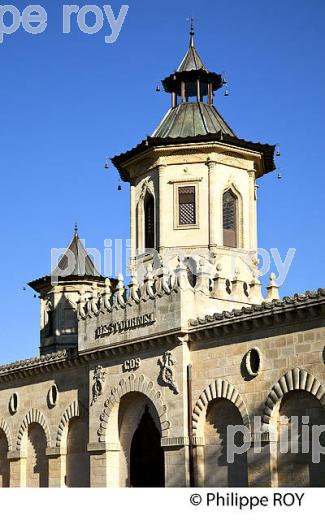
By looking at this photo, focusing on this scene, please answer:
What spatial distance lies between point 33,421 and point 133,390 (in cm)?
828

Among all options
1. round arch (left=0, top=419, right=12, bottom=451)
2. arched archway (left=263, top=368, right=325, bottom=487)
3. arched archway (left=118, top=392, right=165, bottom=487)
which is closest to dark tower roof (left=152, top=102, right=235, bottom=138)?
arched archway (left=118, top=392, right=165, bottom=487)

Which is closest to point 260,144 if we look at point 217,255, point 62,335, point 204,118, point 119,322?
point 204,118

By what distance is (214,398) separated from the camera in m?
30.9

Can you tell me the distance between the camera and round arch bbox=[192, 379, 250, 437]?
97.4 ft

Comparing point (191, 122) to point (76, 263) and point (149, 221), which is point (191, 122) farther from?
point (76, 263)

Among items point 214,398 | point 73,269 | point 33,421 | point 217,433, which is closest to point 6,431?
point 33,421

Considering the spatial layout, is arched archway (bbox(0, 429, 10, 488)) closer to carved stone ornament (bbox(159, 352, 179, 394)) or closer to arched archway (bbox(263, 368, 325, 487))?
carved stone ornament (bbox(159, 352, 179, 394))

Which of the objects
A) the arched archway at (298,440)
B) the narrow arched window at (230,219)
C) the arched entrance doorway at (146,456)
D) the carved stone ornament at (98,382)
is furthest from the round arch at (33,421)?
the arched archway at (298,440)

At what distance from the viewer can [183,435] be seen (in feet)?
103

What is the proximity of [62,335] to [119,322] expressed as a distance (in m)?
18.0

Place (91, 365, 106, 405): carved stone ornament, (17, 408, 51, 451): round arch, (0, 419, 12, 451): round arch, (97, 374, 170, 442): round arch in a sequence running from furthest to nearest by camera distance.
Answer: (0, 419, 12, 451): round arch, (17, 408, 51, 451): round arch, (91, 365, 106, 405): carved stone ornament, (97, 374, 170, 442): round arch

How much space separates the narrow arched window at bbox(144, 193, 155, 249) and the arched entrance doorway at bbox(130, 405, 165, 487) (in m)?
6.79
